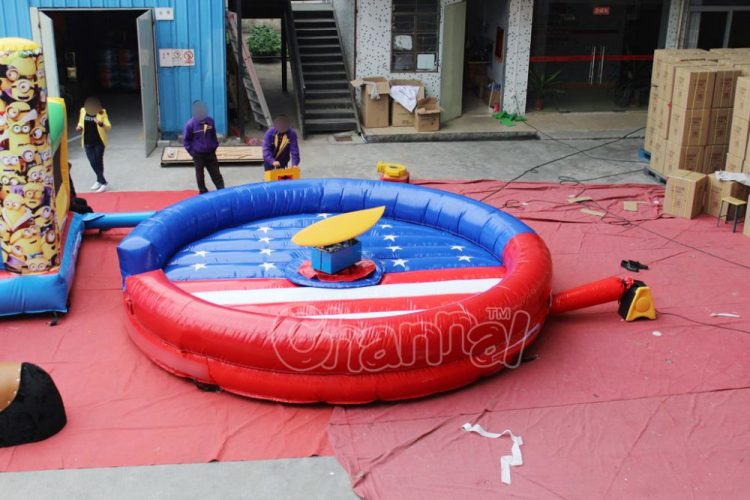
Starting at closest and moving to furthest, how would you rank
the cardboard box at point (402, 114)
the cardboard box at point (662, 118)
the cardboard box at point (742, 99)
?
the cardboard box at point (742, 99) → the cardboard box at point (662, 118) → the cardboard box at point (402, 114)

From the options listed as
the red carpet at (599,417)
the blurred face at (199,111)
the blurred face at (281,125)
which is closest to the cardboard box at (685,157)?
the red carpet at (599,417)

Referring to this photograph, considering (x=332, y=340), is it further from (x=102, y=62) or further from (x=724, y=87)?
(x=102, y=62)

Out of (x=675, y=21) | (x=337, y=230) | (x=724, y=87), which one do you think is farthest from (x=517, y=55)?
(x=337, y=230)

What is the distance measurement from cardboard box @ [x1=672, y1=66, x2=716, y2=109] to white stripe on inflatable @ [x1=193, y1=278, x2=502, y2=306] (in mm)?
5793

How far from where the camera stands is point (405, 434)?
6926 mm

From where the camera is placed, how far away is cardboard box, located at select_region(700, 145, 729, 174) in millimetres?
12922

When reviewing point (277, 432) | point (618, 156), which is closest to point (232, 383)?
point (277, 432)

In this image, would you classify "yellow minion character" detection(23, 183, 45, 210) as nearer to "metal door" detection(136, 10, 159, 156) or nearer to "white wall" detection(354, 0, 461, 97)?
"metal door" detection(136, 10, 159, 156)

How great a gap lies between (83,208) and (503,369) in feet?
19.8

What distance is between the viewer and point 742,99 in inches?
467

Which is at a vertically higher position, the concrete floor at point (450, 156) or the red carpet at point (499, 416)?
the concrete floor at point (450, 156)

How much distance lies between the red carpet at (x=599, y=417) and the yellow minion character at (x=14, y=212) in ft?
12.3

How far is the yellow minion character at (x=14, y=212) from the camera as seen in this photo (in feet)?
27.0

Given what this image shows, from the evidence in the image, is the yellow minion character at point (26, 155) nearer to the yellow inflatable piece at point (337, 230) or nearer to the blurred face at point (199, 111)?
the yellow inflatable piece at point (337, 230)
